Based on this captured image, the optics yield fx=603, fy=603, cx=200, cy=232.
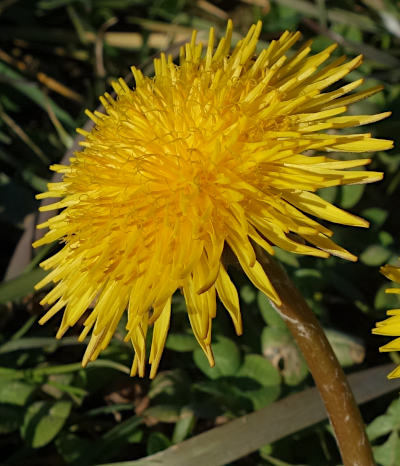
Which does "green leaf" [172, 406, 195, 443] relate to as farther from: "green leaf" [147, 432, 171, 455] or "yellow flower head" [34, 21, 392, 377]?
"yellow flower head" [34, 21, 392, 377]

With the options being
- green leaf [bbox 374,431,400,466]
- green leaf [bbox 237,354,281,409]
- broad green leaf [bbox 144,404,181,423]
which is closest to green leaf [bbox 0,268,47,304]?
broad green leaf [bbox 144,404,181,423]

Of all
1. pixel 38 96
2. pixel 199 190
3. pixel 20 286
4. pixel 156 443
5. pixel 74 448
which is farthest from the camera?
pixel 38 96

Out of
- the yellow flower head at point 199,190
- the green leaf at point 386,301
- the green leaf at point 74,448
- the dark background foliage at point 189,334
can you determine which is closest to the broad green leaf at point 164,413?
the dark background foliage at point 189,334

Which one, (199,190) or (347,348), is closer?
(199,190)

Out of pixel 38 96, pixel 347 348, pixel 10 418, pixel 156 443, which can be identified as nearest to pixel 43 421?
pixel 10 418

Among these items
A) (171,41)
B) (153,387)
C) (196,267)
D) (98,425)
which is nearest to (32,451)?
(98,425)

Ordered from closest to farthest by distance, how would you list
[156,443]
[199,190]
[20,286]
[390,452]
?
[199,190] → [390,452] → [156,443] → [20,286]

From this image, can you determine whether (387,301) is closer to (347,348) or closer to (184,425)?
(347,348)
